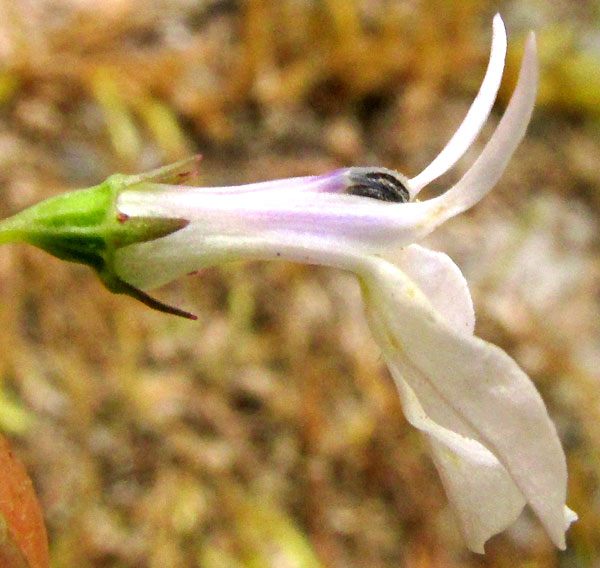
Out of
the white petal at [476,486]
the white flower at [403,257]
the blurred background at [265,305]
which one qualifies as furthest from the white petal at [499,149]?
the blurred background at [265,305]

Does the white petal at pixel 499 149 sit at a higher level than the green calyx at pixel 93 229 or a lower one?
higher

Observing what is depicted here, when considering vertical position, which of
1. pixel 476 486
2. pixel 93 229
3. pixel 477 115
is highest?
pixel 477 115

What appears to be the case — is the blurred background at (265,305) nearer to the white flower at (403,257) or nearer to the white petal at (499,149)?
the white flower at (403,257)

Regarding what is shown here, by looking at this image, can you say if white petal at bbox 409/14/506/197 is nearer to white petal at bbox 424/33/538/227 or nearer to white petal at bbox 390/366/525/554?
white petal at bbox 424/33/538/227

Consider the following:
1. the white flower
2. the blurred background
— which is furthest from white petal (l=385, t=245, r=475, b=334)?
the blurred background

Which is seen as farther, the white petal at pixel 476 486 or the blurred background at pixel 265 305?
the blurred background at pixel 265 305

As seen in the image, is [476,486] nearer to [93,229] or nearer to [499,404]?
[499,404]

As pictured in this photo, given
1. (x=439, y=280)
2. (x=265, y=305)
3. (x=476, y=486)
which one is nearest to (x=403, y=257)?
(x=439, y=280)
